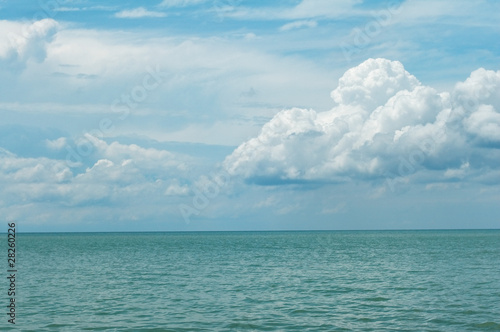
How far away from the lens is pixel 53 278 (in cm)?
5847

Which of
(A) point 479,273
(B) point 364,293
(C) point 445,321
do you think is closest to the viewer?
(C) point 445,321

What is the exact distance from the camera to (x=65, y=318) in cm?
3525

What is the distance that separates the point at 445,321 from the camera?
3325 cm

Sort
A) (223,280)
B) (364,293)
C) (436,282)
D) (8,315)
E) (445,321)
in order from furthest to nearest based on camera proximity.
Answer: (223,280), (436,282), (364,293), (8,315), (445,321)

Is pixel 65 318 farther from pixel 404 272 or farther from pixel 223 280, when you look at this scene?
pixel 404 272

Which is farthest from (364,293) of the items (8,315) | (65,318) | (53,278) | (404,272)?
(53,278)

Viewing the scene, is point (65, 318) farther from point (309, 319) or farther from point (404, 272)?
point (404, 272)

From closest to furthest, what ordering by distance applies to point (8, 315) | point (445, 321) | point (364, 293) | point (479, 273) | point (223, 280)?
point (445, 321) → point (8, 315) → point (364, 293) → point (223, 280) → point (479, 273)

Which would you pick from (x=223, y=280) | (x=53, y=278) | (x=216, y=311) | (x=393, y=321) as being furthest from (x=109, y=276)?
(x=393, y=321)

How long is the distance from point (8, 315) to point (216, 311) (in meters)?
13.5

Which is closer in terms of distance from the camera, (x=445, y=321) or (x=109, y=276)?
(x=445, y=321)

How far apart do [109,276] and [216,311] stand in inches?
1065

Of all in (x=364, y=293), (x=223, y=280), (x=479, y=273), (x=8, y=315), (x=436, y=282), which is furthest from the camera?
(x=479, y=273)

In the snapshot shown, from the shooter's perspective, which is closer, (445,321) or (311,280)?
(445,321)
